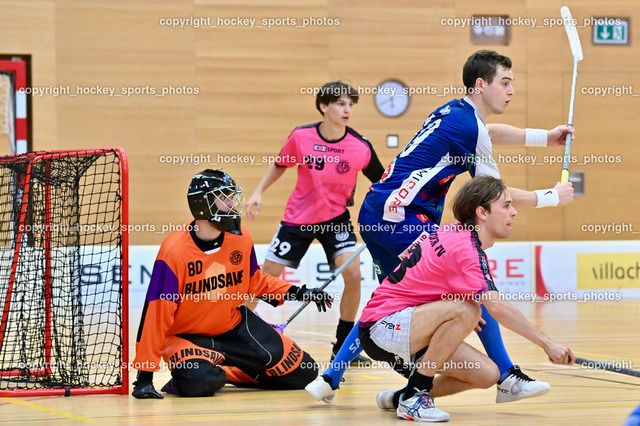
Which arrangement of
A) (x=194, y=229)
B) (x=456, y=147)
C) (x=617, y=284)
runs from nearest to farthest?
(x=456, y=147), (x=194, y=229), (x=617, y=284)

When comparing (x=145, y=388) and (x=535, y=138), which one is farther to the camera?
(x=535, y=138)

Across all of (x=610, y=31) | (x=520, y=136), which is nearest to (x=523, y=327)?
(x=520, y=136)

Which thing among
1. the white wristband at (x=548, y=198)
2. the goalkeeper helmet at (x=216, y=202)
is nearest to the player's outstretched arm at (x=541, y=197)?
the white wristband at (x=548, y=198)

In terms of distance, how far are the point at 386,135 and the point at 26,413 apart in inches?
308

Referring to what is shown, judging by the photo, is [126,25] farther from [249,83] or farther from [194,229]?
[194,229]

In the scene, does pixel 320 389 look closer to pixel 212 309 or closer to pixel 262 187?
pixel 212 309

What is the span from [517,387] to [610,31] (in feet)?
28.8

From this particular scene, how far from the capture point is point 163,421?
364 centimetres

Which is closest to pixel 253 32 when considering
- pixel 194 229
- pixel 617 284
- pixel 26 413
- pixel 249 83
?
pixel 249 83

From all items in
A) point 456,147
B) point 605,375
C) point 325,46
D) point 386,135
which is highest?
point 325,46

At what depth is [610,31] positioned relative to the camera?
1159 cm

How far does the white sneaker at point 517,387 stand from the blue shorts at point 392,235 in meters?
0.69

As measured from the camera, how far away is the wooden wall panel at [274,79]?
10.6 metres

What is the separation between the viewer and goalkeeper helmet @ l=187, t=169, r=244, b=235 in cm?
441
